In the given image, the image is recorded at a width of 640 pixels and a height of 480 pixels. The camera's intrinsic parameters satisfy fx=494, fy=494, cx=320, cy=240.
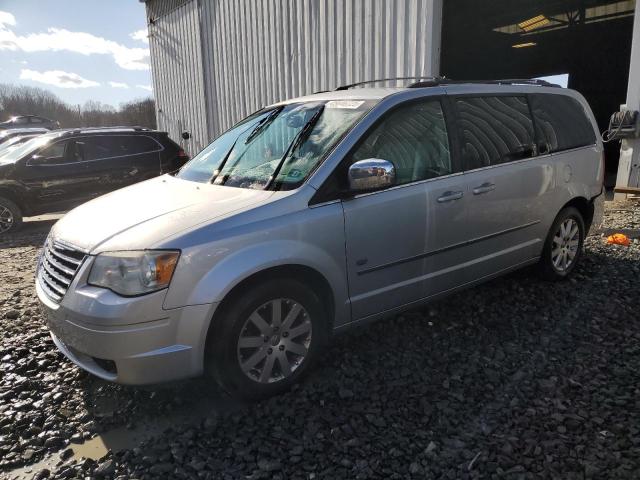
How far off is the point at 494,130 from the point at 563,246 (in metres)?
1.47

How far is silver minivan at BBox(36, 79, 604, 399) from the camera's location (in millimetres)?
2529

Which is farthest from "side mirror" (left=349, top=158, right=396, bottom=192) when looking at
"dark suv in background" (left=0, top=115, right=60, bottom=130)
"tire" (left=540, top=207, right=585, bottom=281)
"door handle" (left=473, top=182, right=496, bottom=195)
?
"dark suv in background" (left=0, top=115, right=60, bottom=130)

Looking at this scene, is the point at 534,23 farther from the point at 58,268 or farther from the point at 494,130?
the point at 58,268

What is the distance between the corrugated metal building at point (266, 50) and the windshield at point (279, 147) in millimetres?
5048

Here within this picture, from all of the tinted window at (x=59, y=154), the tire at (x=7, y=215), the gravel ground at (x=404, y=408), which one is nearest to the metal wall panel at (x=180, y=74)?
the tinted window at (x=59, y=154)

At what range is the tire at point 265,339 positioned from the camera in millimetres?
2648

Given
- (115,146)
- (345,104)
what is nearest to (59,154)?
(115,146)

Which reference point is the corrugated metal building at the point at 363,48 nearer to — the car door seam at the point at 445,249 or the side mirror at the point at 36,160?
the car door seam at the point at 445,249

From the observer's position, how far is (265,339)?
2.82m

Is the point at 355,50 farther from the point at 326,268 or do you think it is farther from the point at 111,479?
the point at 111,479

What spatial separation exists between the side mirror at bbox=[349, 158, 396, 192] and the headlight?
1.12m

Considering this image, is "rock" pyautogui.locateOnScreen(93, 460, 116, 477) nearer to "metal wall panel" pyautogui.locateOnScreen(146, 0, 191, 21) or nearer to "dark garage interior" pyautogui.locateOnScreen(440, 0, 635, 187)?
"dark garage interior" pyautogui.locateOnScreen(440, 0, 635, 187)

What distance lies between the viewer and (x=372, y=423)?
262cm

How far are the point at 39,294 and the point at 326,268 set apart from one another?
174cm
